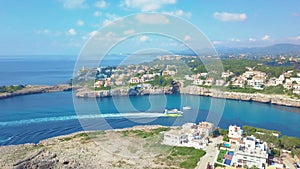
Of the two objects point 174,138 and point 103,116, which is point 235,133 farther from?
point 103,116

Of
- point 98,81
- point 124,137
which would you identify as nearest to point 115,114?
point 124,137

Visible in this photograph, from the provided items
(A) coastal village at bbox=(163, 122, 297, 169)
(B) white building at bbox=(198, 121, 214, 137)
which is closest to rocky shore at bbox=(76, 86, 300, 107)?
(B) white building at bbox=(198, 121, 214, 137)

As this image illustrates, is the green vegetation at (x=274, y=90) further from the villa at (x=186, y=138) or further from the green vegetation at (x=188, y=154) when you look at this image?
the green vegetation at (x=188, y=154)

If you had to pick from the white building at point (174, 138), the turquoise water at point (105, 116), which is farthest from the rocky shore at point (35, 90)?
the white building at point (174, 138)

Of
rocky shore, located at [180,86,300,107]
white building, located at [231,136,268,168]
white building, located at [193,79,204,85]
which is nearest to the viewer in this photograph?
white building, located at [231,136,268,168]

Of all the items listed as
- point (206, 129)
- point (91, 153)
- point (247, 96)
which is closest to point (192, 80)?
point (247, 96)

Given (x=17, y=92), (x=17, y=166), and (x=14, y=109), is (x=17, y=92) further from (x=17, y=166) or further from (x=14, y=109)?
(x=17, y=166)

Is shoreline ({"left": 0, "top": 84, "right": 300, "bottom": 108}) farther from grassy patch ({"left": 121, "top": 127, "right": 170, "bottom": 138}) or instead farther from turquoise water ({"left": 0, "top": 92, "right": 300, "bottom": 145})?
grassy patch ({"left": 121, "top": 127, "right": 170, "bottom": 138})
